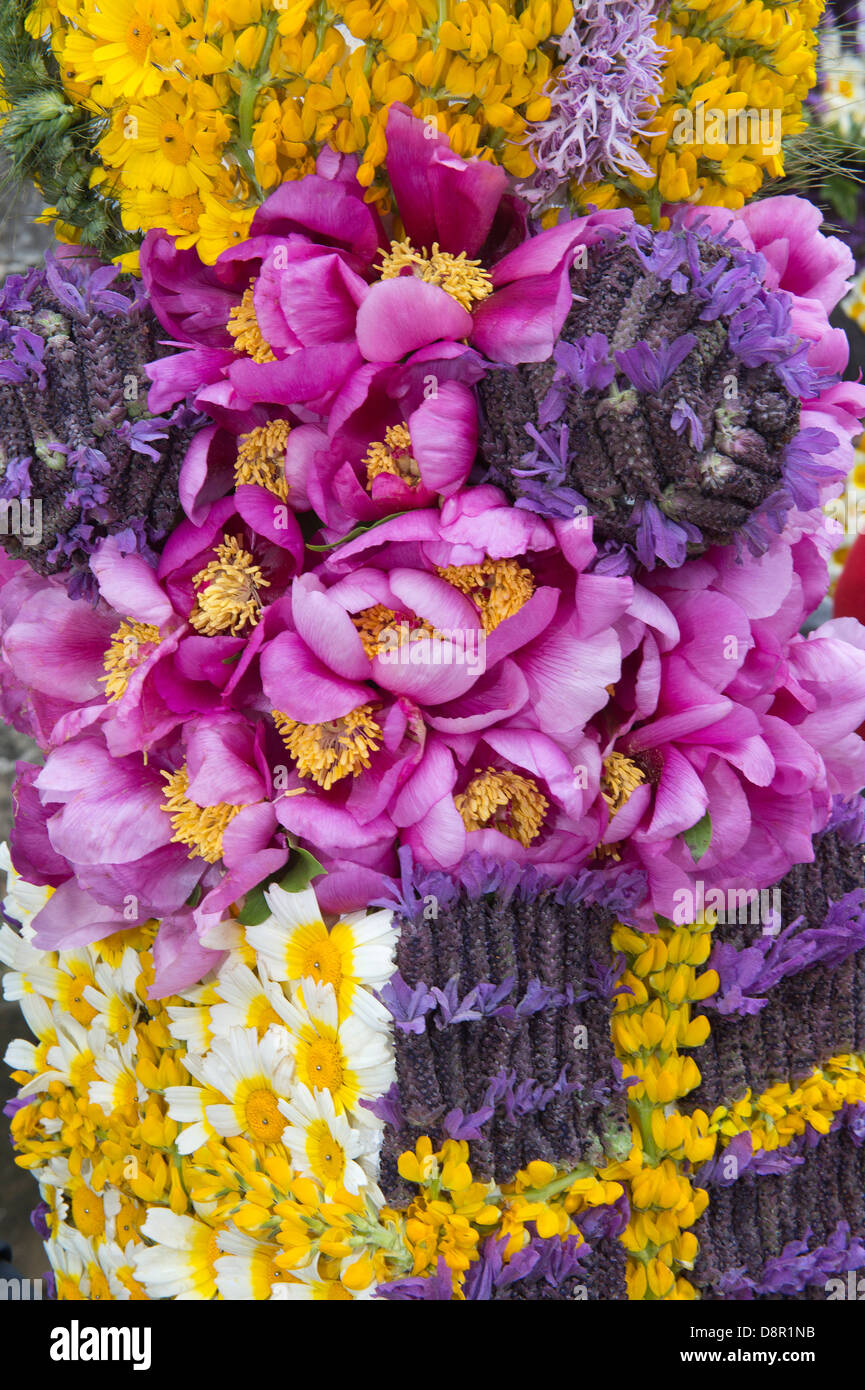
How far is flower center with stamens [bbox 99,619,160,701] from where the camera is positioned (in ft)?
2.01

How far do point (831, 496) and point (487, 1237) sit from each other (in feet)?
1.46

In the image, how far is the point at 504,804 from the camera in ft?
1.97

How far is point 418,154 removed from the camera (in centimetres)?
55

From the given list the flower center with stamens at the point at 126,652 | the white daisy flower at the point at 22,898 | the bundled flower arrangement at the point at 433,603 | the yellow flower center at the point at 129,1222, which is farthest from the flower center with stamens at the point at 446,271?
the yellow flower center at the point at 129,1222

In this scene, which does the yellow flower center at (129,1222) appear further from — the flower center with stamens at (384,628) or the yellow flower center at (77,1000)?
the flower center with stamens at (384,628)

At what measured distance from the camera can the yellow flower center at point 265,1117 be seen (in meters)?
0.63

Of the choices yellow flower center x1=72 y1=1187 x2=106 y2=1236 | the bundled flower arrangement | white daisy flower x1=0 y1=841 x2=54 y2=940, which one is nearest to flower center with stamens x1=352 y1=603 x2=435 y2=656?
the bundled flower arrangement

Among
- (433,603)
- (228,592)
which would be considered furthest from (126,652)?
(433,603)

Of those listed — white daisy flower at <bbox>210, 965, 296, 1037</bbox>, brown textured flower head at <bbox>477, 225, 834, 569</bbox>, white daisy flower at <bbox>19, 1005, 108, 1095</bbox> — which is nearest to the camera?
brown textured flower head at <bbox>477, 225, 834, 569</bbox>

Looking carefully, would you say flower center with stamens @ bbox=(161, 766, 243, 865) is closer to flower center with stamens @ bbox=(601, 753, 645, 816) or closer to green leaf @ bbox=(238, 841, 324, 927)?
green leaf @ bbox=(238, 841, 324, 927)

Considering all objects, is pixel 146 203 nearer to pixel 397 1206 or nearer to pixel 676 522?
pixel 676 522

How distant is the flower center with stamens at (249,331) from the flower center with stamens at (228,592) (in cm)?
9

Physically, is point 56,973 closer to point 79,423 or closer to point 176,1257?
point 176,1257

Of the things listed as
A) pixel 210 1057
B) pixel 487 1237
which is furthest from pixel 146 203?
pixel 487 1237
